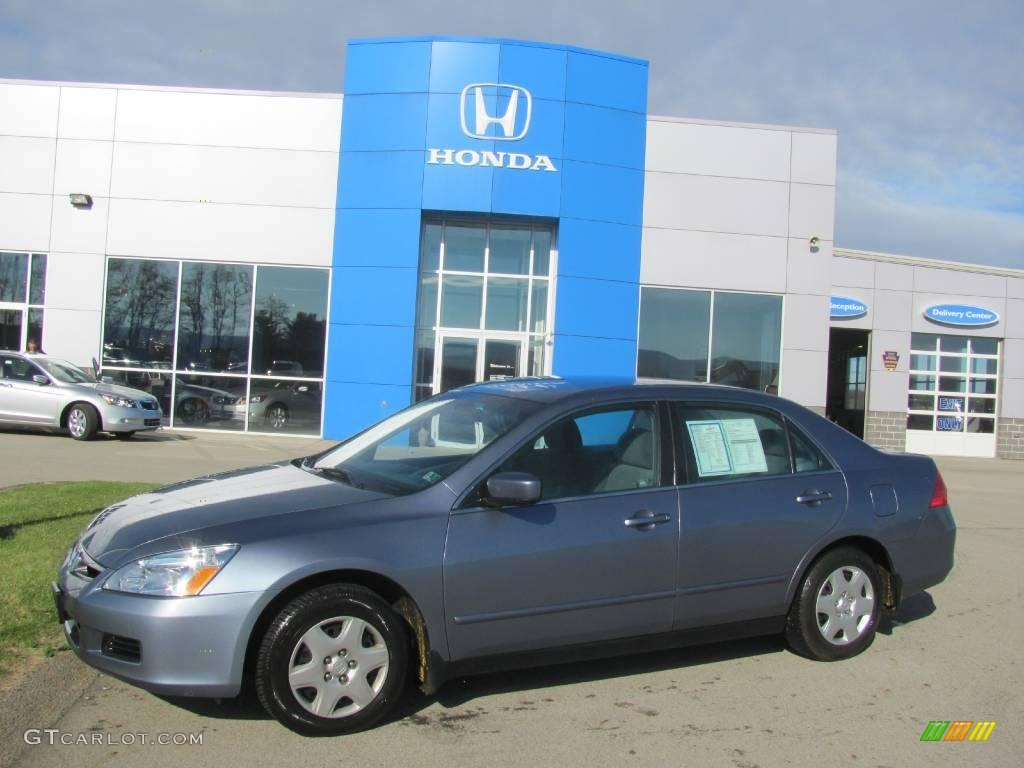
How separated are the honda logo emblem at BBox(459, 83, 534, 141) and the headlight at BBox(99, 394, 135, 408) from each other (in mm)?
8273

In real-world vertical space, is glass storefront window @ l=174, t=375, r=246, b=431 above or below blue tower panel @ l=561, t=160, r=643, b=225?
below

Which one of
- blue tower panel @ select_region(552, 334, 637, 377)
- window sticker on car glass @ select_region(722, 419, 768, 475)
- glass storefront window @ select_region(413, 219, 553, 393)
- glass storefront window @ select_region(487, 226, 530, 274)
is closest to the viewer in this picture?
window sticker on car glass @ select_region(722, 419, 768, 475)

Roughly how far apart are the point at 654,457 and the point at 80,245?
56.9 feet

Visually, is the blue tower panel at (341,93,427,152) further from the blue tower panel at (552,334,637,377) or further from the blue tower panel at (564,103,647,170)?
→ the blue tower panel at (552,334,637,377)

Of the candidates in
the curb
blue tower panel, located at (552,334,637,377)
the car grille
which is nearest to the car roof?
the car grille

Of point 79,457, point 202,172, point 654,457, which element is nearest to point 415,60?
point 202,172

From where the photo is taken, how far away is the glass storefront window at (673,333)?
1900cm

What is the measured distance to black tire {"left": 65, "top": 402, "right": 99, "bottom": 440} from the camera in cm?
1535

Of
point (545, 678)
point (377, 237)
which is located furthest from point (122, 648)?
point (377, 237)

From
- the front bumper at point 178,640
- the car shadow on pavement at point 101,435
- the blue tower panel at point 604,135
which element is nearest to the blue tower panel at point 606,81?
the blue tower panel at point 604,135

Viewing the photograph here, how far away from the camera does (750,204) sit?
19.0m

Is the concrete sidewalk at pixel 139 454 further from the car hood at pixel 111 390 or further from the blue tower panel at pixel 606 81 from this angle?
the blue tower panel at pixel 606 81

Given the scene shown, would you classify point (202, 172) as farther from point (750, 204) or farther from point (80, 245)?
point (750, 204)

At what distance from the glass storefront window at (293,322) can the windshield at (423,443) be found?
13.6 metres
